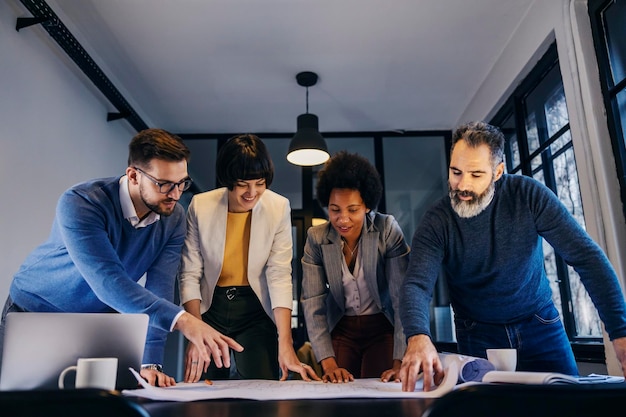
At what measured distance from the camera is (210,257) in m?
1.77

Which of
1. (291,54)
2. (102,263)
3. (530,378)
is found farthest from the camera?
(291,54)

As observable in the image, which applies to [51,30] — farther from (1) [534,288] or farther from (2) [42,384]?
(1) [534,288]

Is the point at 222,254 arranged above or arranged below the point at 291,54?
below

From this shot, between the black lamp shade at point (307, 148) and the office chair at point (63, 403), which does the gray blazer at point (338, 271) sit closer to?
the office chair at point (63, 403)

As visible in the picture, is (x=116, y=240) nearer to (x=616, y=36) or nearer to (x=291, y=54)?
(x=291, y=54)

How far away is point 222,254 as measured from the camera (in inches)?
70.0

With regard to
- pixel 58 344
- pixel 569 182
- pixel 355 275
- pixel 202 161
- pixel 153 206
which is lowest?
pixel 58 344

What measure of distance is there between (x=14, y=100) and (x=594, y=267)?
271 centimetres

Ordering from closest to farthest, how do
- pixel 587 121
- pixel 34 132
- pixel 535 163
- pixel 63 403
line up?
pixel 63 403, pixel 587 121, pixel 34 132, pixel 535 163

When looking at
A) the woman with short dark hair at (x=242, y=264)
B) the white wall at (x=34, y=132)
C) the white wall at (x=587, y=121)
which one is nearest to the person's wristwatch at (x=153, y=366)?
the woman with short dark hair at (x=242, y=264)

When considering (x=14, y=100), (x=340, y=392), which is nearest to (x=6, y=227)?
(x=14, y=100)

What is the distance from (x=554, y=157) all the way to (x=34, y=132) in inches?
120

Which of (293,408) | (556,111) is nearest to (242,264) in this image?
(293,408)

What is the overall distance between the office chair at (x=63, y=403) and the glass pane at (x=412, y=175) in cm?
434
